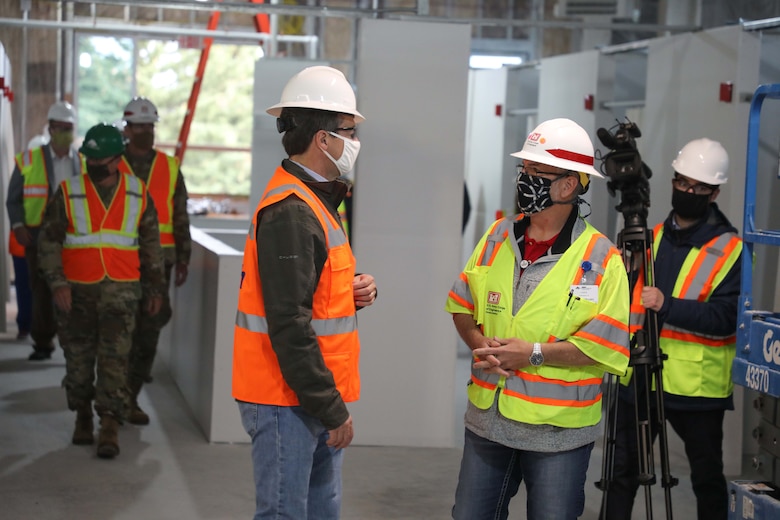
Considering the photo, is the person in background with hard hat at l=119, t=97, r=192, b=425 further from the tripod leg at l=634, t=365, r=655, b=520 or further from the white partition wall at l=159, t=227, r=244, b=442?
the tripod leg at l=634, t=365, r=655, b=520

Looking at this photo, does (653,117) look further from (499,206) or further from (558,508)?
(558,508)

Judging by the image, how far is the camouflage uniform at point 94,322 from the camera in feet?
18.7

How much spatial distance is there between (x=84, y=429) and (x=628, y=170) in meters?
3.47

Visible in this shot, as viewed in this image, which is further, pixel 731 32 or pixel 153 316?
pixel 153 316

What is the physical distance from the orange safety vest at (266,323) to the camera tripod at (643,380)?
52.7 inches

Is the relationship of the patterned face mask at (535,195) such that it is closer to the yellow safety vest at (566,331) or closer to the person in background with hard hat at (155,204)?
the yellow safety vest at (566,331)

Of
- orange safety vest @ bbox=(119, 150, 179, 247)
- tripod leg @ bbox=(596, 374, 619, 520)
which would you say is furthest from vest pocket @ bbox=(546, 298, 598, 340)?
orange safety vest @ bbox=(119, 150, 179, 247)

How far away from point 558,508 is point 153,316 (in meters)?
3.57

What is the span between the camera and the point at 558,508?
3250mm

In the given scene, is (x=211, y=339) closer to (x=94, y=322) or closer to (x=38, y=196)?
(x=94, y=322)

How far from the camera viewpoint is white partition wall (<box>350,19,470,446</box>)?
6004 millimetres

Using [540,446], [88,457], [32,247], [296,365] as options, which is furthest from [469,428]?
[32,247]

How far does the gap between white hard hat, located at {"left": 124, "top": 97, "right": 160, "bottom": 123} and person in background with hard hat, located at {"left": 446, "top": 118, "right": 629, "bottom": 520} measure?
400 centimetres

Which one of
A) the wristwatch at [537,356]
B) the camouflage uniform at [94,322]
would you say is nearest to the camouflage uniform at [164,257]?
the camouflage uniform at [94,322]
